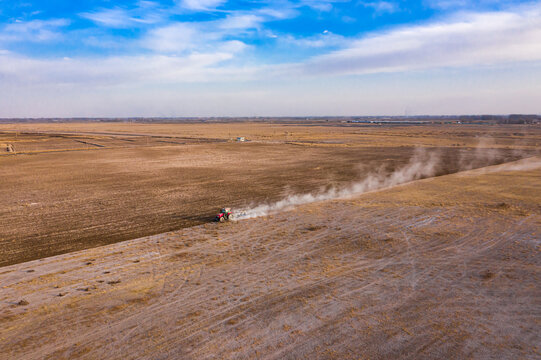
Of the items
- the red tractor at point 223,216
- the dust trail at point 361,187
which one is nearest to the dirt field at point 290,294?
the red tractor at point 223,216

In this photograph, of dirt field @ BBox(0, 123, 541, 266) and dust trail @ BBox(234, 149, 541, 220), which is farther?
dust trail @ BBox(234, 149, 541, 220)

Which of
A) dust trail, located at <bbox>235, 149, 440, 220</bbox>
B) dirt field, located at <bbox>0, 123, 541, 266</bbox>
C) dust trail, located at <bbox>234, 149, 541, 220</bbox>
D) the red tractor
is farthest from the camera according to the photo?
dust trail, located at <bbox>234, 149, 541, 220</bbox>

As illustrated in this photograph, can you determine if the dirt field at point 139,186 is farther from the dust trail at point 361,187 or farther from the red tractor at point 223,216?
the dust trail at point 361,187

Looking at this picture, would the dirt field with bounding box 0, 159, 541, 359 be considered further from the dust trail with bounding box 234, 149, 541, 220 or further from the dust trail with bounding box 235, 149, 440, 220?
the dust trail with bounding box 234, 149, 541, 220

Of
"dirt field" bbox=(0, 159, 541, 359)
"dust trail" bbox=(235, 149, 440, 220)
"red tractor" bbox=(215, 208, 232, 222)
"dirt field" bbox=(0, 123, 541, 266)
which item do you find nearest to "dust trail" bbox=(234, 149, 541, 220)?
"dust trail" bbox=(235, 149, 440, 220)

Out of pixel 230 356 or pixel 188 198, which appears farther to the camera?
pixel 188 198

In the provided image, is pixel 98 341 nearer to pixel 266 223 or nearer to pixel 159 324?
pixel 159 324

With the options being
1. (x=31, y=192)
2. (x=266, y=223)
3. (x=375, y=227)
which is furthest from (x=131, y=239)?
(x=31, y=192)
